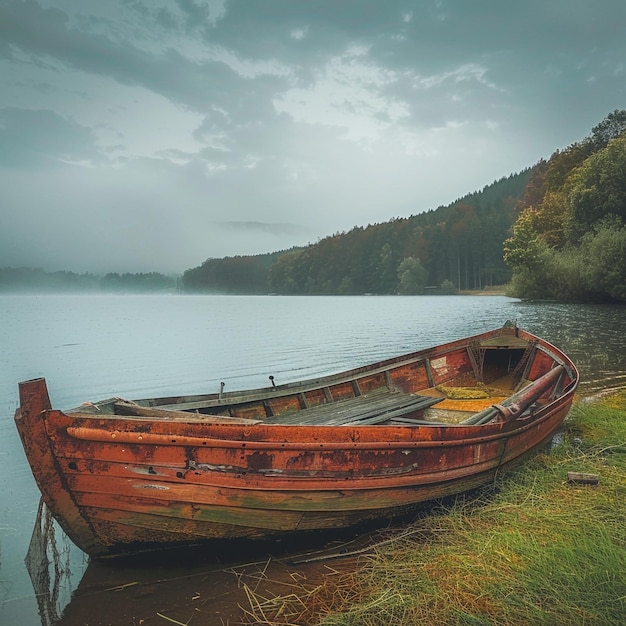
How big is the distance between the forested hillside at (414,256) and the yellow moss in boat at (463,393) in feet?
346

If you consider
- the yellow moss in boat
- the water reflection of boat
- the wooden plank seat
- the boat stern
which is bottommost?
the water reflection of boat

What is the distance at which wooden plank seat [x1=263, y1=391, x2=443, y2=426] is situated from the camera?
6344 mm

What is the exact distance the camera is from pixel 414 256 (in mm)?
125625

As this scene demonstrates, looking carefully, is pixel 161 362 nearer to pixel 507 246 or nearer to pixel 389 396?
pixel 389 396

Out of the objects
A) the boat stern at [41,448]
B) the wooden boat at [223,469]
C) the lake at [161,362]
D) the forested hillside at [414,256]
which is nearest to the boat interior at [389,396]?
the wooden boat at [223,469]

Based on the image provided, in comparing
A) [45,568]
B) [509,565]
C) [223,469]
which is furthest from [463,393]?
[45,568]

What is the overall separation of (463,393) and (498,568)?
17.9 feet

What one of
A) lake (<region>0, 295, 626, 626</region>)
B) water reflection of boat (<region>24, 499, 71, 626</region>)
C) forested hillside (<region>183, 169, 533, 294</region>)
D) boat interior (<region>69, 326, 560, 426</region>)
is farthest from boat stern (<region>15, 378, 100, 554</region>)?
forested hillside (<region>183, 169, 533, 294</region>)

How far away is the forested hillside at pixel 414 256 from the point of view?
370 feet

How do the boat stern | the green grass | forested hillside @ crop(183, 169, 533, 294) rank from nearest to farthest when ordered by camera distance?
1. the green grass
2. the boat stern
3. forested hillside @ crop(183, 169, 533, 294)

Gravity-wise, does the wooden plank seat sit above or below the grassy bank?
above

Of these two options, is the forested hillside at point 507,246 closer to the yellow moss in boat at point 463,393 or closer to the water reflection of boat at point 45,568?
the yellow moss in boat at point 463,393

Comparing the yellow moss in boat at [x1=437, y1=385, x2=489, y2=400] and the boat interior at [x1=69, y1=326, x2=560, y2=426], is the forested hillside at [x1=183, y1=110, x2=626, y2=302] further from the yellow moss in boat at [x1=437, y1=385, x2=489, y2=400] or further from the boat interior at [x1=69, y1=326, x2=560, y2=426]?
the yellow moss in boat at [x1=437, y1=385, x2=489, y2=400]

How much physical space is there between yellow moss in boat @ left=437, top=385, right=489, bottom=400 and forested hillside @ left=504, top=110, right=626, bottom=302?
36.6 m
